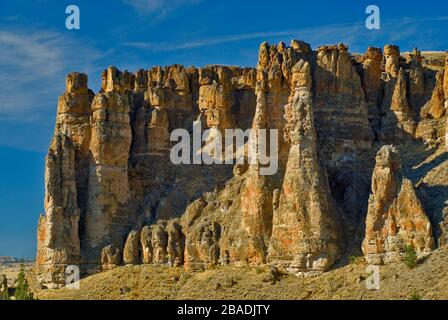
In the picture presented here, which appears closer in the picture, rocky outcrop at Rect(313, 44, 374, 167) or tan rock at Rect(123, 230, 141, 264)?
rocky outcrop at Rect(313, 44, 374, 167)

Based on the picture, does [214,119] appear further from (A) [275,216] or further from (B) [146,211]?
(A) [275,216]

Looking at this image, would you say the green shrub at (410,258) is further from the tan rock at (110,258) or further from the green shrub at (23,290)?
the green shrub at (23,290)

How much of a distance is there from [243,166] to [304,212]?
11.4 meters

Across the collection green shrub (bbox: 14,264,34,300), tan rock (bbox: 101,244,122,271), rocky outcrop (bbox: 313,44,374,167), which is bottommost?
green shrub (bbox: 14,264,34,300)

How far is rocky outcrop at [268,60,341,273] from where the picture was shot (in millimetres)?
88562

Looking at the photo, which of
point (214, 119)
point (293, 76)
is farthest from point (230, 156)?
point (293, 76)

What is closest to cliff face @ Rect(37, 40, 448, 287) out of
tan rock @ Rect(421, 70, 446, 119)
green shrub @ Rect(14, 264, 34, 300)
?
tan rock @ Rect(421, 70, 446, 119)

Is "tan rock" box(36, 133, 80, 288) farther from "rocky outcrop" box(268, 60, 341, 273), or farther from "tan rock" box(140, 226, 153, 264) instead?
"rocky outcrop" box(268, 60, 341, 273)

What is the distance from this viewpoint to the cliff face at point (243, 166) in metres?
89.6

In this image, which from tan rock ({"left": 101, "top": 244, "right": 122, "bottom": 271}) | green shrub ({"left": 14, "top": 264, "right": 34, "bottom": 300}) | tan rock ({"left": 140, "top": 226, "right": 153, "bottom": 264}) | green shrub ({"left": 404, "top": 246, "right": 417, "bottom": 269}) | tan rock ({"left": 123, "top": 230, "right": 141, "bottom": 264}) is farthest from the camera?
tan rock ({"left": 101, "top": 244, "right": 122, "bottom": 271})

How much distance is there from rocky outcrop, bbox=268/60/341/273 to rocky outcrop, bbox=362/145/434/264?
3.21 meters

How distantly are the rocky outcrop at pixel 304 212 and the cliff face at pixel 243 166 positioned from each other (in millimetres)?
92

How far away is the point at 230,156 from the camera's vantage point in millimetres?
102312
